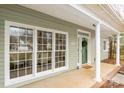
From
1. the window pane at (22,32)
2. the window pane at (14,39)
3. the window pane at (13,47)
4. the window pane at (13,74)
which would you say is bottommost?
the window pane at (13,74)

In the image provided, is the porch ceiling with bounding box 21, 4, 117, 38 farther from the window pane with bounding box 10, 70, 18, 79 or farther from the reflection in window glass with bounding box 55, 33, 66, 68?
the window pane with bounding box 10, 70, 18, 79

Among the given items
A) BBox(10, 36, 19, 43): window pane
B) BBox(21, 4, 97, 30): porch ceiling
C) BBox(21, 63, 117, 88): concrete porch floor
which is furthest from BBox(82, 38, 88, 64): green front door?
BBox(10, 36, 19, 43): window pane

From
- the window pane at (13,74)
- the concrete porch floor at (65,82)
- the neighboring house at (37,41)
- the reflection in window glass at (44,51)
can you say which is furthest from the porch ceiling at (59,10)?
the concrete porch floor at (65,82)

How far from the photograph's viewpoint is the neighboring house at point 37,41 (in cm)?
498

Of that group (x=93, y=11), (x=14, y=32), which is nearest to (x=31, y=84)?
(x=14, y=32)

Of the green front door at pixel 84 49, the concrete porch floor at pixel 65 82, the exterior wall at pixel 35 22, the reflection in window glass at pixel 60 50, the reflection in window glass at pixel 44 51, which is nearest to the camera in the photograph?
the exterior wall at pixel 35 22

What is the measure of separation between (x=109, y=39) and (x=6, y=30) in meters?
15.7

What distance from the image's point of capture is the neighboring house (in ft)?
16.4

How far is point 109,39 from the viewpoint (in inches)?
738

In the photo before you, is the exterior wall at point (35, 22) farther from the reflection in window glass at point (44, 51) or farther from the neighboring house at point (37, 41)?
the reflection in window glass at point (44, 51)
